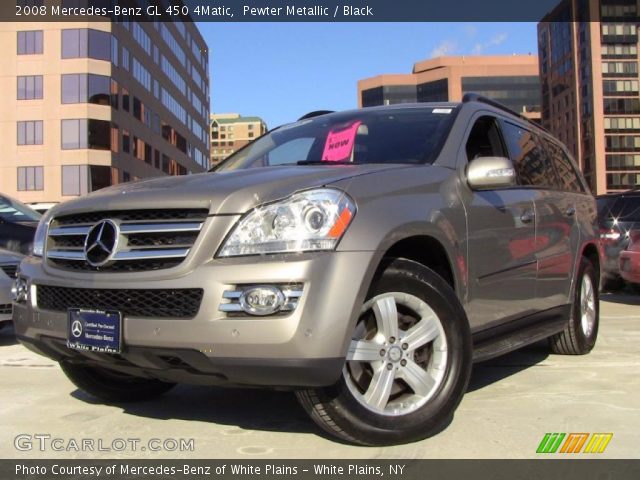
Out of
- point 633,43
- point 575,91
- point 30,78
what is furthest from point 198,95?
point 633,43

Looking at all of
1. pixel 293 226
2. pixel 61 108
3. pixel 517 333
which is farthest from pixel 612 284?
pixel 61 108

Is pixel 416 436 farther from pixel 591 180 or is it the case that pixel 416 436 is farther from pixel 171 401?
pixel 591 180

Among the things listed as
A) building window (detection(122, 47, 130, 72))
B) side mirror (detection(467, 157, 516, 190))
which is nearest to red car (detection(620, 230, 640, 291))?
side mirror (detection(467, 157, 516, 190))

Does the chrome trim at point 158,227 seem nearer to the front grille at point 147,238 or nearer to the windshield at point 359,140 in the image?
the front grille at point 147,238

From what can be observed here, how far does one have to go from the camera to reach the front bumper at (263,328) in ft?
8.35

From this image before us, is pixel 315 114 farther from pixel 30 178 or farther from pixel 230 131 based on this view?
pixel 230 131

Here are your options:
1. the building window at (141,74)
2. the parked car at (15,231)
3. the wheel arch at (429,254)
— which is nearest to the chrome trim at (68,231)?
the wheel arch at (429,254)

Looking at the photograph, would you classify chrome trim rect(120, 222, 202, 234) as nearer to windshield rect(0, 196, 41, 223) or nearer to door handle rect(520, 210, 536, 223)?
door handle rect(520, 210, 536, 223)

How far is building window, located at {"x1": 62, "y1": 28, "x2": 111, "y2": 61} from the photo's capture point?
48.2 metres

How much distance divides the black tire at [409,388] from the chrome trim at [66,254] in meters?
1.20

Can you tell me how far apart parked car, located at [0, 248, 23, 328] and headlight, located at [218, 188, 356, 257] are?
4.04 m

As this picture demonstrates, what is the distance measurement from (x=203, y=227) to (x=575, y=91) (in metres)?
106

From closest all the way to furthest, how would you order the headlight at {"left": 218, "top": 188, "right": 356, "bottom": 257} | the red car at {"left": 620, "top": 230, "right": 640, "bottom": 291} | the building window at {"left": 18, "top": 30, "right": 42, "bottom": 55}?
the headlight at {"left": 218, "top": 188, "right": 356, "bottom": 257} → the red car at {"left": 620, "top": 230, "right": 640, "bottom": 291} → the building window at {"left": 18, "top": 30, "right": 42, "bottom": 55}

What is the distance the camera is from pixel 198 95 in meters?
83.3
